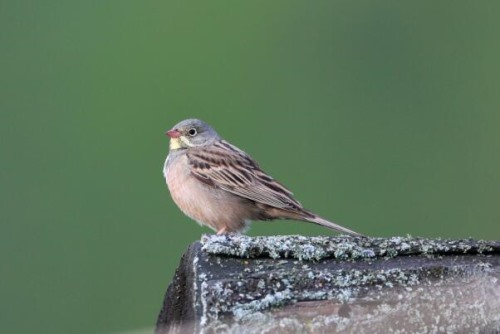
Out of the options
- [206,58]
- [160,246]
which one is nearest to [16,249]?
[160,246]

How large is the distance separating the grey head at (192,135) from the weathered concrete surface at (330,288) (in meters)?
6.18

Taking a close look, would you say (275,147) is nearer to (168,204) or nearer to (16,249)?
(168,204)

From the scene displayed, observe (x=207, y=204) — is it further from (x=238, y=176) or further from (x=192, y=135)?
(x=192, y=135)

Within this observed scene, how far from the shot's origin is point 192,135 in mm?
8984

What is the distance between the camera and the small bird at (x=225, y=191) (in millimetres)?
7898

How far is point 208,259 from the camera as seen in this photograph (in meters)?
2.60

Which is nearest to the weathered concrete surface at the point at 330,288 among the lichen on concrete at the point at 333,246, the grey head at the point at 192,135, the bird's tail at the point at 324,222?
the lichen on concrete at the point at 333,246

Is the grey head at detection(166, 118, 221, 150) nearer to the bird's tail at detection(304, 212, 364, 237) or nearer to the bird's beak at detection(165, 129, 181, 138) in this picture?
the bird's beak at detection(165, 129, 181, 138)

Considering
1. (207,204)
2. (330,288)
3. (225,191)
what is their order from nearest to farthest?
(330,288)
(207,204)
(225,191)

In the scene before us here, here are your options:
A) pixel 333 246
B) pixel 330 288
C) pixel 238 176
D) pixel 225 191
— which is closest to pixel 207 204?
pixel 225 191

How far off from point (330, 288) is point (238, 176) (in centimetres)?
578

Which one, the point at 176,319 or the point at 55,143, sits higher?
the point at 55,143

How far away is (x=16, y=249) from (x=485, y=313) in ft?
18.2

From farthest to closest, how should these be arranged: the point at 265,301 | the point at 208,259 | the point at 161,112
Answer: the point at 161,112 < the point at 208,259 < the point at 265,301
